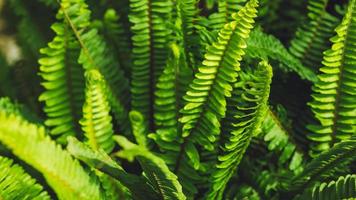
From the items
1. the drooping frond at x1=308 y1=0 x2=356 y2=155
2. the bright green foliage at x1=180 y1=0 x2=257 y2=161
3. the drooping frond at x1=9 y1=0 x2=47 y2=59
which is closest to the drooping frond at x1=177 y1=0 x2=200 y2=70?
the bright green foliage at x1=180 y1=0 x2=257 y2=161

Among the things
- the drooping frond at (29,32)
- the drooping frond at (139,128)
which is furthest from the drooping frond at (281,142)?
the drooping frond at (29,32)

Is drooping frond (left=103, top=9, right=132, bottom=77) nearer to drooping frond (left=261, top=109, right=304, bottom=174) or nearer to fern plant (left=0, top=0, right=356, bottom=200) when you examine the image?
fern plant (left=0, top=0, right=356, bottom=200)

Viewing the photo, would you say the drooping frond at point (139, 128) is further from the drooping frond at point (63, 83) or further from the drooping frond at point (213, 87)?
the drooping frond at point (63, 83)

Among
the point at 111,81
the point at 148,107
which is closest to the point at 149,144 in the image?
the point at 148,107

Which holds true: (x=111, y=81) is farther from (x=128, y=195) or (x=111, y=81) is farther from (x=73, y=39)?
(x=128, y=195)

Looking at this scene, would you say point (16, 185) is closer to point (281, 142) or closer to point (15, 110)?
point (15, 110)

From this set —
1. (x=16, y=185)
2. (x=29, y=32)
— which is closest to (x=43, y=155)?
(x=16, y=185)
